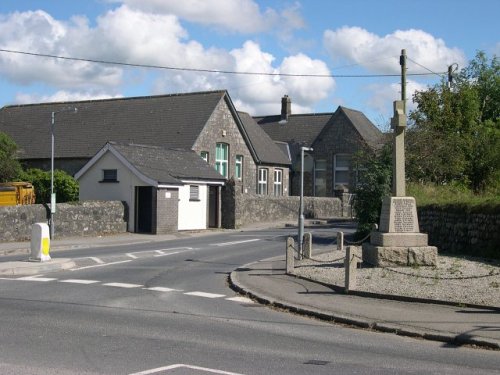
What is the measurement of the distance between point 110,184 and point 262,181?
19785 millimetres

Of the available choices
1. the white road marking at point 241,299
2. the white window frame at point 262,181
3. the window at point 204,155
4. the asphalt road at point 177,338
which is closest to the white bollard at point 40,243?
the asphalt road at point 177,338

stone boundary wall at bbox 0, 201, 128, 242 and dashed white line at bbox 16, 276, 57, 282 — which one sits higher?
stone boundary wall at bbox 0, 201, 128, 242

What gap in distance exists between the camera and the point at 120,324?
34.4 feet

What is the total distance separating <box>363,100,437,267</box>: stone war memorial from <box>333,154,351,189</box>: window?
3927 centimetres

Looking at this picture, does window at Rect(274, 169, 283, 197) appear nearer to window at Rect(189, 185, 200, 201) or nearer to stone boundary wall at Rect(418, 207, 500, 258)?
window at Rect(189, 185, 200, 201)

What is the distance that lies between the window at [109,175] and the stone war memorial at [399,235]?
19171 mm

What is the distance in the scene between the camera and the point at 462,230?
21.2m

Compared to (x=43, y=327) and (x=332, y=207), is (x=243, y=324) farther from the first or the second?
(x=332, y=207)

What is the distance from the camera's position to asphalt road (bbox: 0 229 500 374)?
7.95 m

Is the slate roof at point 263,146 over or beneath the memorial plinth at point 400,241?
over


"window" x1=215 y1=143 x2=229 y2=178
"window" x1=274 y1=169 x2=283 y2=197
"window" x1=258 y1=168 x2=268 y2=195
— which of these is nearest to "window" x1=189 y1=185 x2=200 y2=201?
"window" x1=215 y1=143 x2=229 y2=178

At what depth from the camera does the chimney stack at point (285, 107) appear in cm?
6581

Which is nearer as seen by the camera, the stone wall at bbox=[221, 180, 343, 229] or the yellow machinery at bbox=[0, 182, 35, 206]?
the yellow machinery at bbox=[0, 182, 35, 206]

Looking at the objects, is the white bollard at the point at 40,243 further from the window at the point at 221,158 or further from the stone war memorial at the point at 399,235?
the window at the point at 221,158
